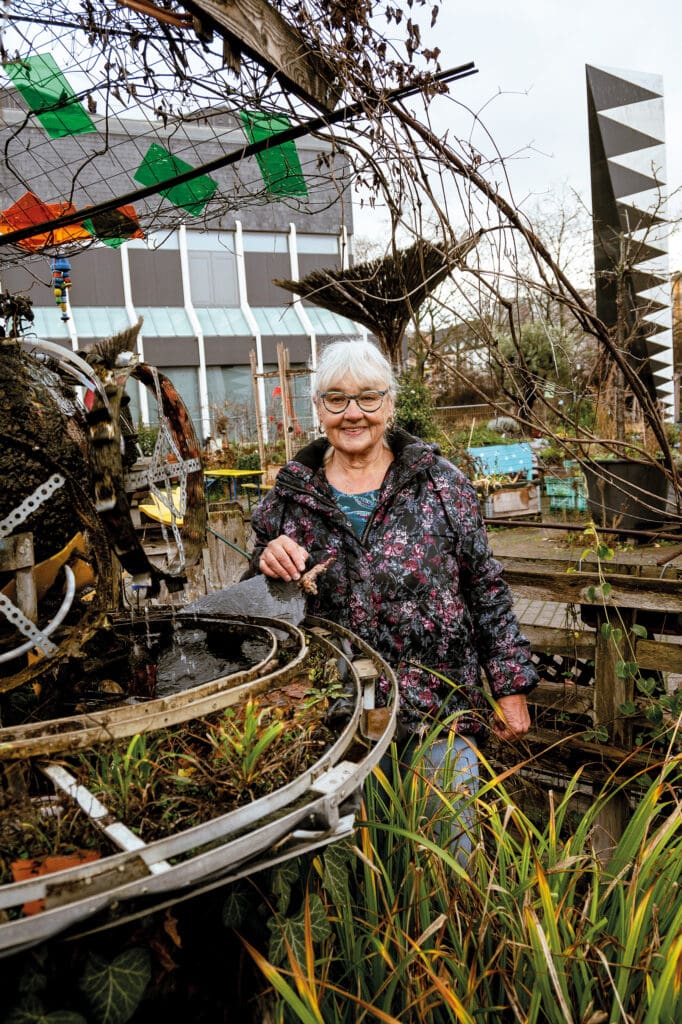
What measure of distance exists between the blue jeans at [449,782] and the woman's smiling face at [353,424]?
36.8 inches

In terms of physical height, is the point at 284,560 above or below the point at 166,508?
below

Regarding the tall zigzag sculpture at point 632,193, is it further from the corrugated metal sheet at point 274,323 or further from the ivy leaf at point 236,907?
the corrugated metal sheet at point 274,323

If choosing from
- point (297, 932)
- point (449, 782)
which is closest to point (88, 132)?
point (449, 782)

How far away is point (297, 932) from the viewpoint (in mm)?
1272

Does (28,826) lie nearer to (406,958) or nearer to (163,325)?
(406,958)

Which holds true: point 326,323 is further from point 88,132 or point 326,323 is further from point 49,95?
point 49,95

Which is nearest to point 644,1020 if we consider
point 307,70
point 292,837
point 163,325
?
point 292,837

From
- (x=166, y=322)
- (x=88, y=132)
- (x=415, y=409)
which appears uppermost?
(x=166, y=322)

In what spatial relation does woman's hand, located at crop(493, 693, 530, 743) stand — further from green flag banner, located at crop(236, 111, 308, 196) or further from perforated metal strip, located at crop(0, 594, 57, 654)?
green flag banner, located at crop(236, 111, 308, 196)

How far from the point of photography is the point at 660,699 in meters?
2.66

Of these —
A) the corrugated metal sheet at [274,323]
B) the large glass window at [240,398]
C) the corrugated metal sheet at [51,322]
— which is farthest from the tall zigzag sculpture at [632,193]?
the corrugated metal sheet at [274,323]

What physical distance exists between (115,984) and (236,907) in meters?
0.23

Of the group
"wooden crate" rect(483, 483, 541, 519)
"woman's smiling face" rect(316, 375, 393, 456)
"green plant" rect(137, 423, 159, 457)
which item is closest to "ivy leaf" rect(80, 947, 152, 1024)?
"woman's smiling face" rect(316, 375, 393, 456)

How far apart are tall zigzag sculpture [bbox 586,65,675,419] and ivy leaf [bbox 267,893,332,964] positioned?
20.3 ft
